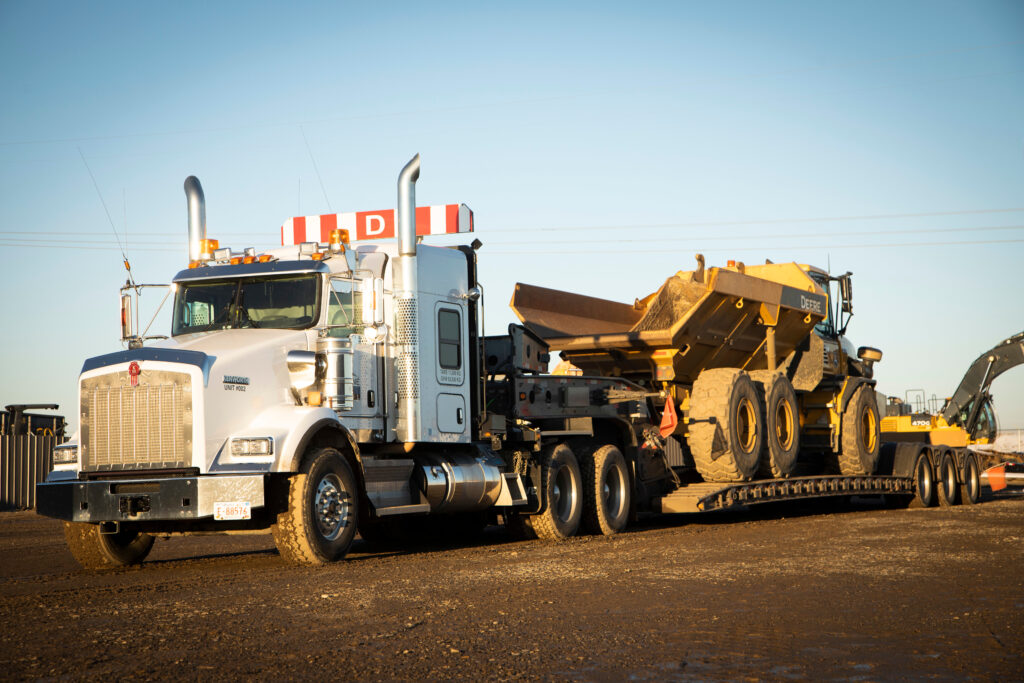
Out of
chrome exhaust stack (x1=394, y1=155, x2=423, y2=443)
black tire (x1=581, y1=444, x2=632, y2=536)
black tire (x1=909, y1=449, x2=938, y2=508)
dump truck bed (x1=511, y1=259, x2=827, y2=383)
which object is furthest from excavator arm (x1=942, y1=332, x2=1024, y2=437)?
chrome exhaust stack (x1=394, y1=155, x2=423, y2=443)

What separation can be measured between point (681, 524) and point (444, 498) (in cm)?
587

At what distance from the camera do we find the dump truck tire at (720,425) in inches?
580

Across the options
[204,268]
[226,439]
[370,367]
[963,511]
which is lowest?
[963,511]

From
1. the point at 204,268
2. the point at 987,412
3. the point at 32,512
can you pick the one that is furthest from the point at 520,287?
the point at 987,412

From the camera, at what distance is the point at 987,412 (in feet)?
108

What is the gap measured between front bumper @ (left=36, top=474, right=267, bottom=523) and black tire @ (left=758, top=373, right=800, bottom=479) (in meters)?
8.64

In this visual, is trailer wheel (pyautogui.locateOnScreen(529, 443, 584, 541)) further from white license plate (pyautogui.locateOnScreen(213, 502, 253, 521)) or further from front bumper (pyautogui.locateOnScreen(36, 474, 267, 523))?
white license plate (pyautogui.locateOnScreen(213, 502, 253, 521))

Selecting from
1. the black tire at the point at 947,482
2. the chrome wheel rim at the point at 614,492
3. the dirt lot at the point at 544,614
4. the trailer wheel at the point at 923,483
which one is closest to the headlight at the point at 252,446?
the dirt lot at the point at 544,614

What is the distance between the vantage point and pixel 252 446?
9547 mm

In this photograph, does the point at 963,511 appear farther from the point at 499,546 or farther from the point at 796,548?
the point at 499,546

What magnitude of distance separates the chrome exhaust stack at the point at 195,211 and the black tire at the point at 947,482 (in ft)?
47.5

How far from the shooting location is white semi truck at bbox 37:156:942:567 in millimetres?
9656

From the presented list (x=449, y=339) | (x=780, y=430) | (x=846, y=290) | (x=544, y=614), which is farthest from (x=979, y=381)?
(x=544, y=614)

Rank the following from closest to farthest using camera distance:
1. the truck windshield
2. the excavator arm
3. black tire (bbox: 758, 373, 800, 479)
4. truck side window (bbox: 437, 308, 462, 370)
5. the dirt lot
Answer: the dirt lot < the truck windshield < truck side window (bbox: 437, 308, 462, 370) < black tire (bbox: 758, 373, 800, 479) < the excavator arm
